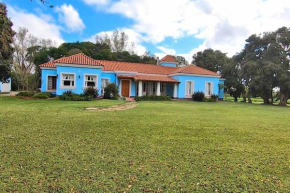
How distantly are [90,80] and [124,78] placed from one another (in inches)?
165

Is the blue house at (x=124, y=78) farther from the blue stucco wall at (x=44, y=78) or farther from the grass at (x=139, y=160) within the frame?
the grass at (x=139, y=160)

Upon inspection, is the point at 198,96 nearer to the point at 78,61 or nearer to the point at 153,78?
the point at 153,78

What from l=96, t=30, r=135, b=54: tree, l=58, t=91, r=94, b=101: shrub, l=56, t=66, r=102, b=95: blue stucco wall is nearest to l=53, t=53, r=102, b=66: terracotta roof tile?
l=56, t=66, r=102, b=95: blue stucco wall

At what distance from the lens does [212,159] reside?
14.8 ft

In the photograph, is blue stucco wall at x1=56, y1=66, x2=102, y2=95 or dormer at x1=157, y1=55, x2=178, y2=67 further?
dormer at x1=157, y1=55, x2=178, y2=67

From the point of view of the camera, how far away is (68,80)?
2133cm

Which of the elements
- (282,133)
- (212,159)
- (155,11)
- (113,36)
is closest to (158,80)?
(155,11)

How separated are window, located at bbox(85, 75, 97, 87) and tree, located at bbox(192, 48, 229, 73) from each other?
27881mm

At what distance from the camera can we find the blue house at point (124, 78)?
69.8 feet

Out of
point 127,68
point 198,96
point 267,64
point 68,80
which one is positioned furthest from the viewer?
point 127,68

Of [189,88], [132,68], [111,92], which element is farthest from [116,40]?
[111,92]

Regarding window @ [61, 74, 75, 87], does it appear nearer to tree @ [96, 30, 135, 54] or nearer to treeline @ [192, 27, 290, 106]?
treeline @ [192, 27, 290, 106]

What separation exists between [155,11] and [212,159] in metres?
16.7

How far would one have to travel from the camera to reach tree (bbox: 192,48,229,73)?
4203 cm
